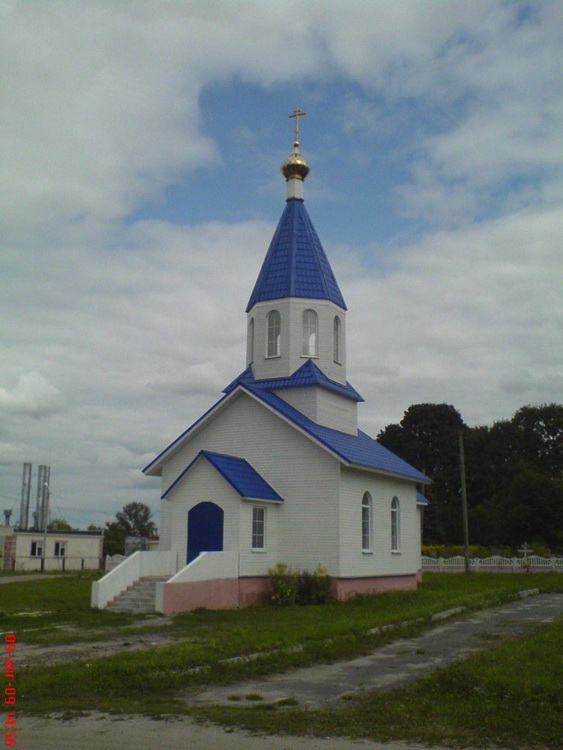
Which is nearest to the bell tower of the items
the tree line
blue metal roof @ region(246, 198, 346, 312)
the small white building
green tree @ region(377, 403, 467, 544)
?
blue metal roof @ region(246, 198, 346, 312)

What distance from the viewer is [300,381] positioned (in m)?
23.3

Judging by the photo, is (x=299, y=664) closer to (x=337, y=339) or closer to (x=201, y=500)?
(x=201, y=500)

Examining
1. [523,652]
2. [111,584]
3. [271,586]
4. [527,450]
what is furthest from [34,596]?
Result: [527,450]

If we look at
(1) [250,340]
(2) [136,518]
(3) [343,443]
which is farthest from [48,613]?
(2) [136,518]

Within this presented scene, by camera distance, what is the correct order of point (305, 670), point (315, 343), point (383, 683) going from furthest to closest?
point (315, 343) < point (305, 670) < point (383, 683)

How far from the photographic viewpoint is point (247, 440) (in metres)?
22.7

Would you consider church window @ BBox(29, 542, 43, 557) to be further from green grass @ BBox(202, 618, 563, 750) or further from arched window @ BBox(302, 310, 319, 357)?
green grass @ BBox(202, 618, 563, 750)

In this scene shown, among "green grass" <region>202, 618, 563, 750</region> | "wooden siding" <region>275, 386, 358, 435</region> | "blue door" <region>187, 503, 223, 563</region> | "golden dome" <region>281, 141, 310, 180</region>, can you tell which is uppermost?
"golden dome" <region>281, 141, 310, 180</region>

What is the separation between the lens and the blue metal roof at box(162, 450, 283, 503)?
20312 millimetres

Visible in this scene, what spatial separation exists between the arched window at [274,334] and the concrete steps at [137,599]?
8.14 metres

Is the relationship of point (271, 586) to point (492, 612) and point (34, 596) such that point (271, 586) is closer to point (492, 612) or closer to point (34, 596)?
point (492, 612)

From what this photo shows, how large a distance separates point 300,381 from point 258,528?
4.66 m

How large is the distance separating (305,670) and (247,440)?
12419mm

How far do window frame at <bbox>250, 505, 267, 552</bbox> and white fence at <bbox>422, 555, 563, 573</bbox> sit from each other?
20.4 meters
